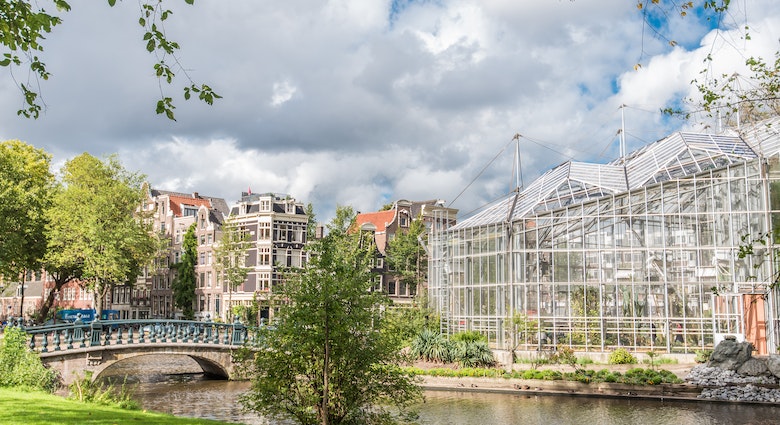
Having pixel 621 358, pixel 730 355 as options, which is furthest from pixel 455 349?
pixel 730 355

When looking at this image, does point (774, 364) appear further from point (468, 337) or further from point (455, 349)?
point (468, 337)

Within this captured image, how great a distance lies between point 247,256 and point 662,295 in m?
40.5

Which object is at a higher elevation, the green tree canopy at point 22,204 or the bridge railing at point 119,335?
the green tree canopy at point 22,204

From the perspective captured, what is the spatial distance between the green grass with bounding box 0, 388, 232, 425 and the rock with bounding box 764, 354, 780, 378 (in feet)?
69.1

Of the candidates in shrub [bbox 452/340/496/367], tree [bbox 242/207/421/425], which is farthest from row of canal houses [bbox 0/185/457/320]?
tree [bbox 242/207/421/425]

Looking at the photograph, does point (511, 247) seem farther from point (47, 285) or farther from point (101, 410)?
point (47, 285)

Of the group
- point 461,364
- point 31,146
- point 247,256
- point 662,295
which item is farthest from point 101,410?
point 247,256

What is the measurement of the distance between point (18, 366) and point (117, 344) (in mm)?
8359

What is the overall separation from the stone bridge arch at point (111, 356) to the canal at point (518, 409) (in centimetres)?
171

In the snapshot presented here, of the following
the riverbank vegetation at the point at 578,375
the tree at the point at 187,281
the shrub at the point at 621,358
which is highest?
the tree at the point at 187,281

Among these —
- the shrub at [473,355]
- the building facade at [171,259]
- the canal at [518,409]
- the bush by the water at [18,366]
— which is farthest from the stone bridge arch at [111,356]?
the building facade at [171,259]

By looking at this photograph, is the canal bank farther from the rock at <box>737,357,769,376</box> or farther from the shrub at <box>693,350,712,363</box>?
the rock at <box>737,357,769,376</box>

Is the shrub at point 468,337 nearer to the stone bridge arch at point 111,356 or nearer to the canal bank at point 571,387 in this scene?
the canal bank at point 571,387

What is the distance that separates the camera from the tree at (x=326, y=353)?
42.3 feet
